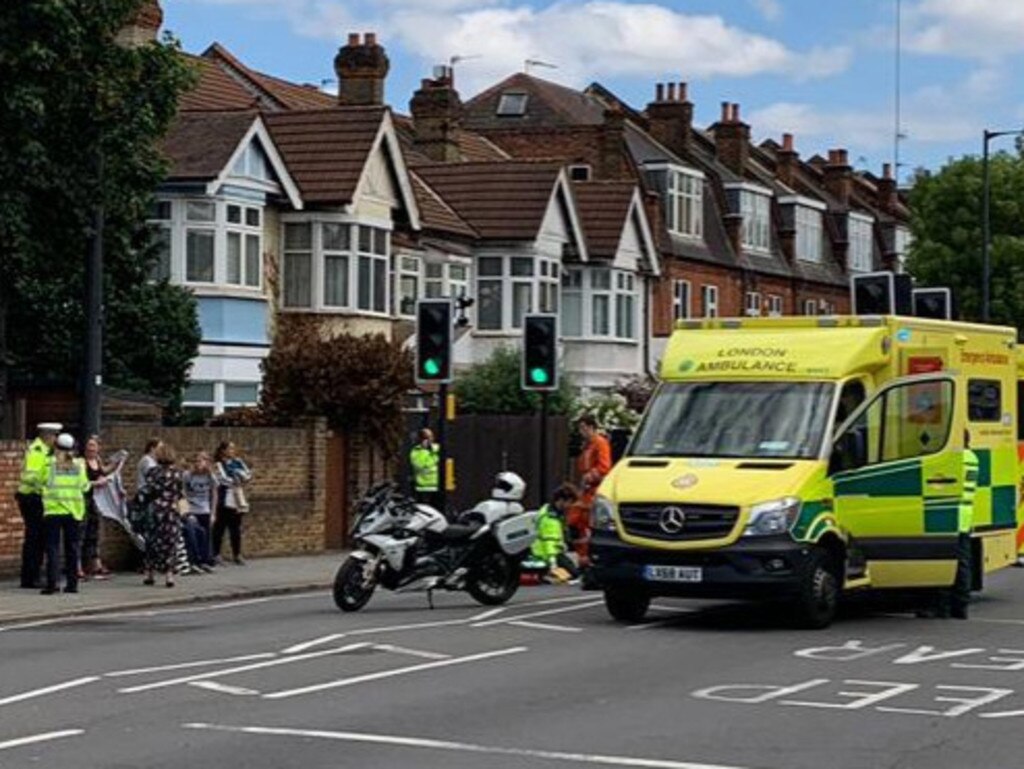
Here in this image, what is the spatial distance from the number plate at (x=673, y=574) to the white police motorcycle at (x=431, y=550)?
3.10 metres

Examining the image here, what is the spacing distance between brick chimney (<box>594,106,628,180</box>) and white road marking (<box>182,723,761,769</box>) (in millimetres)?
47601

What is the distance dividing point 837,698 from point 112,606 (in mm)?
9764

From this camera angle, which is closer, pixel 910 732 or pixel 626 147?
pixel 910 732

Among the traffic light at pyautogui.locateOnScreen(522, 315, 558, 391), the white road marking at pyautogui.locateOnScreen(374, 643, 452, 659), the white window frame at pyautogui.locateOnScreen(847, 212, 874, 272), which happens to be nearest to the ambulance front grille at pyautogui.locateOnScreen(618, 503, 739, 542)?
the white road marking at pyautogui.locateOnScreen(374, 643, 452, 659)

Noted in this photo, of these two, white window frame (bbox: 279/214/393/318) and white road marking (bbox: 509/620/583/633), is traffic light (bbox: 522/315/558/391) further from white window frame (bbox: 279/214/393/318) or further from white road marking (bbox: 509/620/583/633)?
white window frame (bbox: 279/214/393/318)

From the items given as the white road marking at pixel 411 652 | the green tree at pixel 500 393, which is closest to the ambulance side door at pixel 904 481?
the white road marking at pixel 411 652

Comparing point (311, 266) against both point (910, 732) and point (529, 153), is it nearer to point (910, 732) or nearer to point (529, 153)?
point (529, 153)

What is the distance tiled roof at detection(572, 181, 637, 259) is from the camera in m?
52.9

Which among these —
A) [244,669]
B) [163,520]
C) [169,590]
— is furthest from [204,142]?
[244,669]

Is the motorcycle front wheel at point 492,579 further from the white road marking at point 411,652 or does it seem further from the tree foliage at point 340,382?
the tree foliage at point 340,382

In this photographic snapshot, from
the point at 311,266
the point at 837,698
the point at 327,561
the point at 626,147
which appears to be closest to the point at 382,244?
the point at 311,266

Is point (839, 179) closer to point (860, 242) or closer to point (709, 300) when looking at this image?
point (860, 242)

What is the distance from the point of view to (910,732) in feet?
41.0

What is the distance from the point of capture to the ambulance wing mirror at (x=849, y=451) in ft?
62.2
